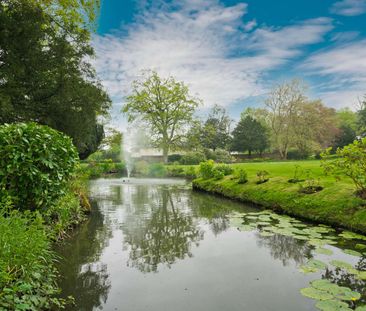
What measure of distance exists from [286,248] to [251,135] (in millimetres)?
41540

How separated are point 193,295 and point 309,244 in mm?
3042

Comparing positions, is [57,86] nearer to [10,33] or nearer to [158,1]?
[10,33]

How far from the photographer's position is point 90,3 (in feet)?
31.4

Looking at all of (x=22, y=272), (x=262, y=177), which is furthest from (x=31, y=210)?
(x=262, y=177)

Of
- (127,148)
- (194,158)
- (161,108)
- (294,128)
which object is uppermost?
(161,108)

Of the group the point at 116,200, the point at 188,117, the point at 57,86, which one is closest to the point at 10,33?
the point at 57,86

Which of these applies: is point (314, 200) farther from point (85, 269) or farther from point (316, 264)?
point (85, 269)

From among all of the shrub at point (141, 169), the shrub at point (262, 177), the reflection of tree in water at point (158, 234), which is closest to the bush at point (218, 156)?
the shrub at point (141, 169)

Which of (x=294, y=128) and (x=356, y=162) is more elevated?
(x=294, y=128)

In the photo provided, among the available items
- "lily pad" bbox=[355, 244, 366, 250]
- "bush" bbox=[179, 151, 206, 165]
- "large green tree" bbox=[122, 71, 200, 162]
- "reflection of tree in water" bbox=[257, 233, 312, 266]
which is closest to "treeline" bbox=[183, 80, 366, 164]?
"bush" bbox=[179, 151, 206, 165]

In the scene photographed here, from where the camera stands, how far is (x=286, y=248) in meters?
5.21

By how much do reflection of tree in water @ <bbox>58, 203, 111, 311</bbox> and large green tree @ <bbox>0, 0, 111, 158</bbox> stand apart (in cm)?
643

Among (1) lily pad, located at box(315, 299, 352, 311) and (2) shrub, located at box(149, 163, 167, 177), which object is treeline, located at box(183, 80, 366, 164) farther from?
(1) lily pad, located at box(315, 299, 352, 311)

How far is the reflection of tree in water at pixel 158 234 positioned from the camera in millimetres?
4809
